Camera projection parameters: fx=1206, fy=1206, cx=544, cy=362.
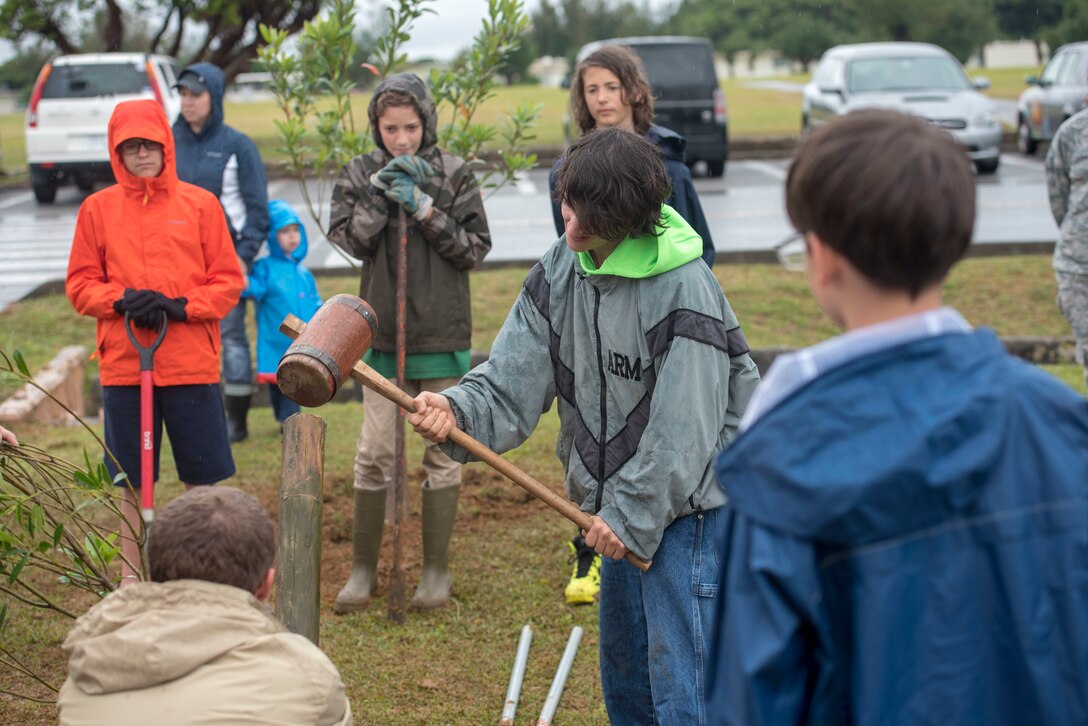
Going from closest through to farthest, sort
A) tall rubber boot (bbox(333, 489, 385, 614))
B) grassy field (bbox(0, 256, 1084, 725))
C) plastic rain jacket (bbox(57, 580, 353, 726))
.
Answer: plastic rain jacket (bbox(57, 580, 353, 726)), grassy field (bbox(0, 256, 1084, 725)), tall rubber boot (bbox(333, 489, 385, 614))

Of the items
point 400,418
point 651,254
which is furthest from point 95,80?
point 651,254

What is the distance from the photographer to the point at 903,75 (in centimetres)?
1739

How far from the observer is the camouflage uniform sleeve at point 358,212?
15.5 feet

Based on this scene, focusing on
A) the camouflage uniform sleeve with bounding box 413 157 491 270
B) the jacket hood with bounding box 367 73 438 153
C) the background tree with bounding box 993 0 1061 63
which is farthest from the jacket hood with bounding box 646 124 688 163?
the background tree with bounding box 993 0 1061 63

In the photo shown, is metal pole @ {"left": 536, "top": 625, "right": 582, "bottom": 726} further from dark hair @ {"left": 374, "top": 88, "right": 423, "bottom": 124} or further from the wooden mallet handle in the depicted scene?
dark hair @ {"left": 374, "top": 88, "right": 423, "bottom": 124}

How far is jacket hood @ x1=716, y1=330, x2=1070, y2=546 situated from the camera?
5.15 feet

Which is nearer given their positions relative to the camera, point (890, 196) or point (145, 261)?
point (890, 196)

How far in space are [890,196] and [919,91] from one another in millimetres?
16534

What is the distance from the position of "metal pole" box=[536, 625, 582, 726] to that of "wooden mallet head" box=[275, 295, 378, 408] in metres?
1.32

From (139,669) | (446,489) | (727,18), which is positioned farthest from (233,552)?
(727,18)

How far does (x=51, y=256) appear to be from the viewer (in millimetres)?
13094

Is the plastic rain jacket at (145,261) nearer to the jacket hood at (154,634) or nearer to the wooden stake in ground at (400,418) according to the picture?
the wooden stake in ground at (400,418)

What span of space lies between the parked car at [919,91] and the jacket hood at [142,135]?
12626 mm

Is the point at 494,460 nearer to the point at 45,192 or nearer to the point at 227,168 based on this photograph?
the point at 227,168
